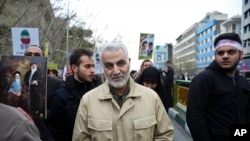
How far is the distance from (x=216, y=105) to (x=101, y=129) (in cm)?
117

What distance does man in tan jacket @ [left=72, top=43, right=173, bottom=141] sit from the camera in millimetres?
2547

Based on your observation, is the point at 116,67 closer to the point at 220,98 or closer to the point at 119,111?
the point at 119,111

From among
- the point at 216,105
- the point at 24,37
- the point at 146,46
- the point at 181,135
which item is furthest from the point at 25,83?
the point at 146,46

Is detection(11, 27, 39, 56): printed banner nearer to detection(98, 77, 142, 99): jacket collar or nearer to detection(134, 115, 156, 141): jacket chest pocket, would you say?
detection(98, 77, 142, 99): jacket collar

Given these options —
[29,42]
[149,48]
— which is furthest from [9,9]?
[29,42]

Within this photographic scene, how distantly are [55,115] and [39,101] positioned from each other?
29 centimetres

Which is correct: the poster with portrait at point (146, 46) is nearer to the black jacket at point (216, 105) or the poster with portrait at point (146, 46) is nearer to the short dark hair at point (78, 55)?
the short dark hair at point (78, 55)

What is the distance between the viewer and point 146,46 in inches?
452

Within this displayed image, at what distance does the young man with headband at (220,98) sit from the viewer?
302cm

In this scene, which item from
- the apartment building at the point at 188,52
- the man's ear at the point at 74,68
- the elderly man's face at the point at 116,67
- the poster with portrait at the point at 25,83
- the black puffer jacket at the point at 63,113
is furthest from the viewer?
the apartment building at the point at 188,52

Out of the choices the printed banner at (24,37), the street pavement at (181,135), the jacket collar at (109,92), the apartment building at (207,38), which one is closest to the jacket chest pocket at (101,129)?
the jacket collar at (109,92)

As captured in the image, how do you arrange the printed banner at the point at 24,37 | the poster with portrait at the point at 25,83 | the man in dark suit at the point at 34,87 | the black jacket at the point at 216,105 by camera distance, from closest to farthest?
1. the black jacket at the point at 216,105
2. the poster with portrait at the point at 25,83
3. the man in dark suit at the point at 34,87
4. the printed banner at the point at 24,37

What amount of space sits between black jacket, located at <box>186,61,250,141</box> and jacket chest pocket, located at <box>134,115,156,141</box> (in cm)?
61

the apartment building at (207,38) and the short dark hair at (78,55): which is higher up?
the apartment building at (207,38)
